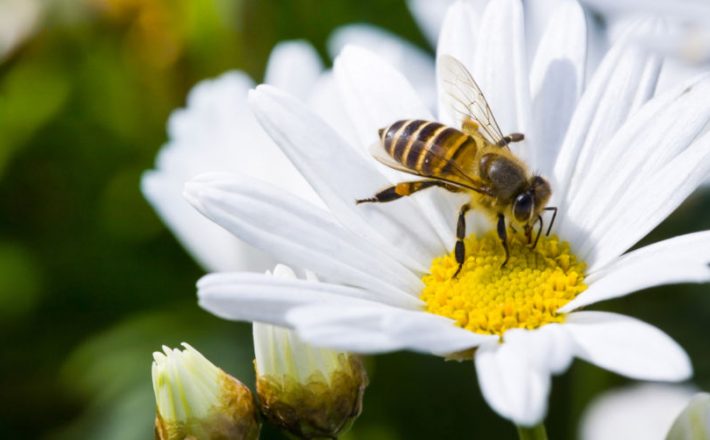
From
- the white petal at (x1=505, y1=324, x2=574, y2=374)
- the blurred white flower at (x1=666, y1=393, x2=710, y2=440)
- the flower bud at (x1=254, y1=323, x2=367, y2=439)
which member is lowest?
the blurred white flower at (x1=666, y1=393, x2=710, y2=440)

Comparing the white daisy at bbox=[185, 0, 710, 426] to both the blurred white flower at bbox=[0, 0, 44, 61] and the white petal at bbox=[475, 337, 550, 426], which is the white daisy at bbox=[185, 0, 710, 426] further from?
the blurred white flower at bbox=[0, 0, 44, 61]

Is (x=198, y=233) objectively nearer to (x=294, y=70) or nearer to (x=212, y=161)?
(x=212, y=161)

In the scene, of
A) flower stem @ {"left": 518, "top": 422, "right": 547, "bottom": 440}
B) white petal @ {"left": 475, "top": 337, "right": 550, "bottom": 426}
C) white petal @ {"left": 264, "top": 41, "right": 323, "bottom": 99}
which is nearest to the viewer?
white petal @ {"left": 475, "top": 337, "right": 550, "bottom": 426}

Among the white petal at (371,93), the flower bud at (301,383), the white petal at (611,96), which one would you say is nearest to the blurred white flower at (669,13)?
the white petal at (611,96)

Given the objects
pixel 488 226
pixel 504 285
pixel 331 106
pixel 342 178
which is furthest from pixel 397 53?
pixel 504 285

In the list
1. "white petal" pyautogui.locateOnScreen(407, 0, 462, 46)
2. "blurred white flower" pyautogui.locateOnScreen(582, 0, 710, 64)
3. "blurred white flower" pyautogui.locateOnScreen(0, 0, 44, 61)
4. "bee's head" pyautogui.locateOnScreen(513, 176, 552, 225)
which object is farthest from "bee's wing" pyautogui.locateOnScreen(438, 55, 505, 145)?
"blurred white flower" pyautogui.locateOnScreen(0, 0, 44, 61)

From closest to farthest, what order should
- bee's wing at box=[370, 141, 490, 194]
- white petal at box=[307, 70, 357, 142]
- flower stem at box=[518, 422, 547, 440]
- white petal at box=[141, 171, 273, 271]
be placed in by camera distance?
1. flower stem at box=[518, 422, 547, 440]
2. bee's wing at box=[370, 141, 490, 194]
3. white petal at box=[307, 70, 357, 142]
4. white petal at box=[141, 171, 273, 271]

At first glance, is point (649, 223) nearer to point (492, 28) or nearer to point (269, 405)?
point (492, 28)
